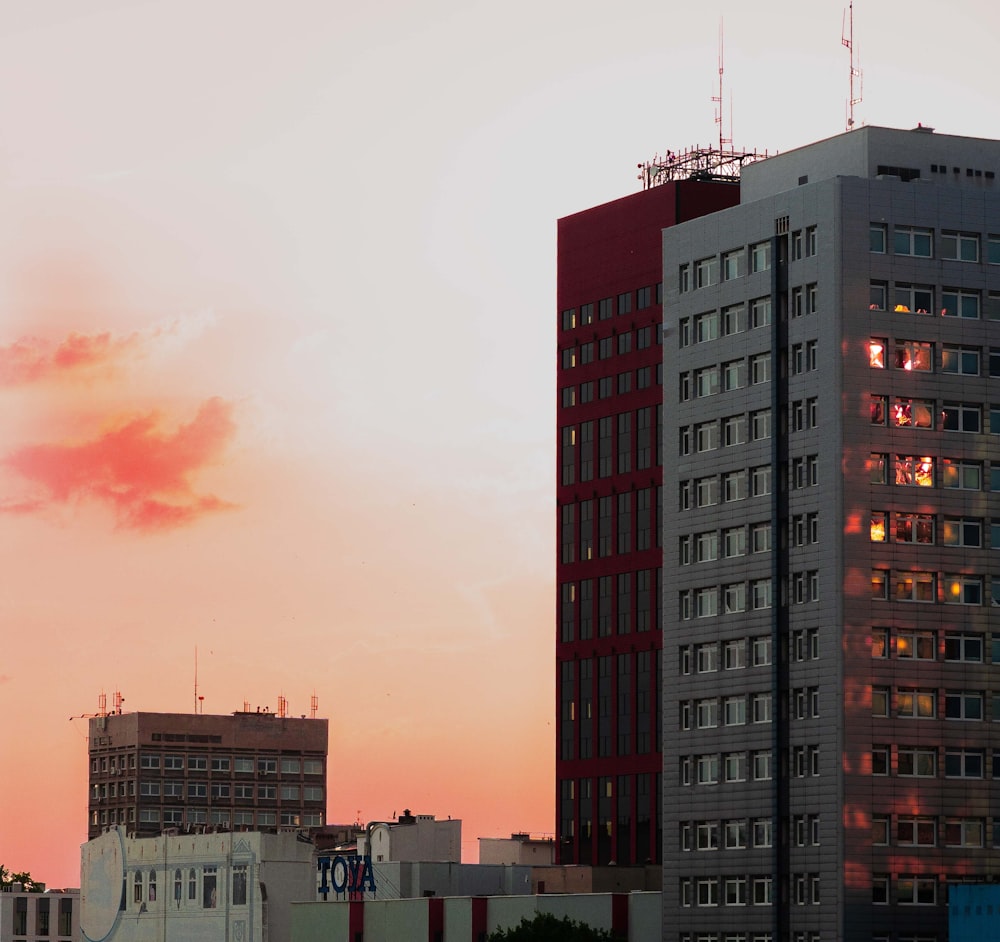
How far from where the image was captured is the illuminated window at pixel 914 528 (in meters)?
149

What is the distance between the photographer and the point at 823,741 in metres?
147

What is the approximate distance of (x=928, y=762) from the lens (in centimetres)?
14775

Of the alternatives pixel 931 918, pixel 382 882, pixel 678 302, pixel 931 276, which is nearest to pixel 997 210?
pixel 931 276

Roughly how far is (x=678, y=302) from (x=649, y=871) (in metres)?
43.9

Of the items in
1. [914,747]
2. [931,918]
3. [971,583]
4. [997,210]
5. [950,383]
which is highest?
[997,210]

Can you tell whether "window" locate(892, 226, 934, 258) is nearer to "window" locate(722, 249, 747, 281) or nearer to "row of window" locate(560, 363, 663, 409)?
"window" locate(722, 249, 747, 281)

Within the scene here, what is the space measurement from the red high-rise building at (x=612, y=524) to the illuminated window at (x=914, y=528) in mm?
39864

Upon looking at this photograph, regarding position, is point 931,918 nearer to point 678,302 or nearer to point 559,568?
point 678,302

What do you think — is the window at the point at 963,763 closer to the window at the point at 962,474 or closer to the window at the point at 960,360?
the window at the point at 962,474

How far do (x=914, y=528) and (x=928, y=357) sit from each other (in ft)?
34.0

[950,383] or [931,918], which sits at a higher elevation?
[950,383]

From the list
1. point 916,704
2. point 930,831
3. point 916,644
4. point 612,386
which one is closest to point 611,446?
point 612,386

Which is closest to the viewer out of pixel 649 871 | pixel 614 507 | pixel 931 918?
pixel 931 918

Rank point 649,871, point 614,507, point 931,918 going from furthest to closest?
point 614,507 → point 649,871 → point 931,918
